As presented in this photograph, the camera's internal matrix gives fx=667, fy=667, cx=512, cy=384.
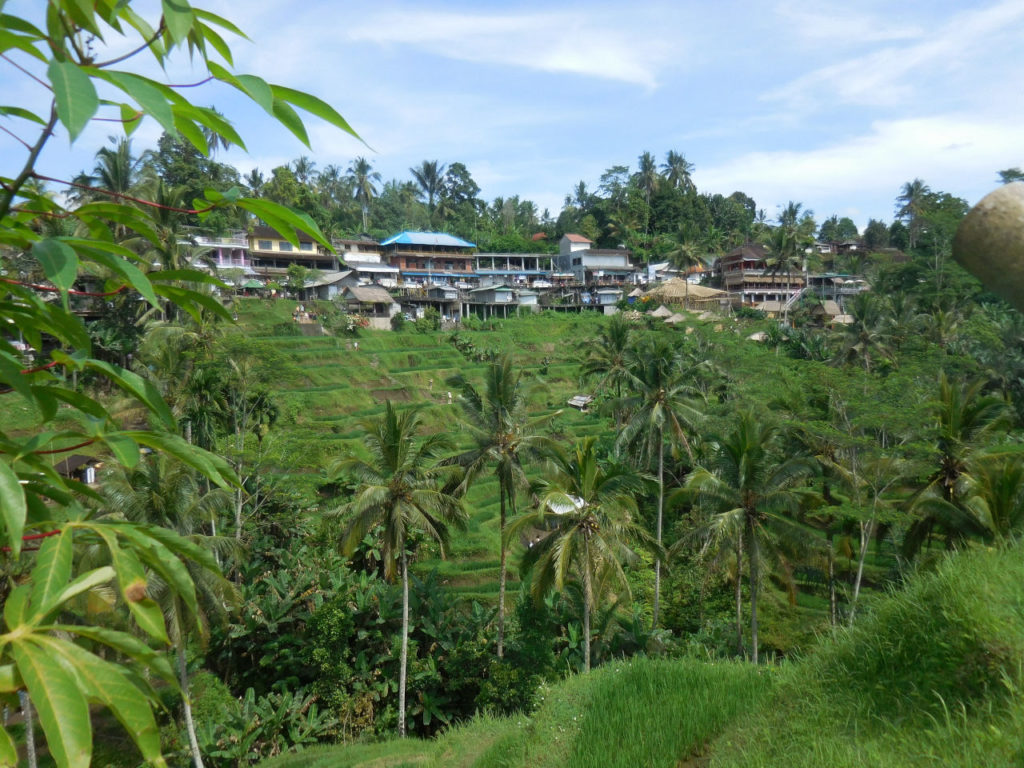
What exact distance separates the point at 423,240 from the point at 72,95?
56133 mm

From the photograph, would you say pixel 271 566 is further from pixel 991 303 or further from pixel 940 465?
pixel 991 303

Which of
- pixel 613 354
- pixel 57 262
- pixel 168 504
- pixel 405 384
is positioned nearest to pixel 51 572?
pixel 57 262

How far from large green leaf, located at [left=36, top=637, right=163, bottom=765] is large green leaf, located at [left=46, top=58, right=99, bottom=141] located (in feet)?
2.54

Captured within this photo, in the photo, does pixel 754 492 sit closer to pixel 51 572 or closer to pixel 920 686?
pixel 920 686

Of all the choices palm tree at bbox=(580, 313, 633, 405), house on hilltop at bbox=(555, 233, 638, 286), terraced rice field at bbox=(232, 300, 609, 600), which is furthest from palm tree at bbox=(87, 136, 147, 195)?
house on hilltop at bbox=(555, 233, 638, 286)

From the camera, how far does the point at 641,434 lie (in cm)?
2553

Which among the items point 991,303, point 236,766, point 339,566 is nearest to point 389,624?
point 339,566

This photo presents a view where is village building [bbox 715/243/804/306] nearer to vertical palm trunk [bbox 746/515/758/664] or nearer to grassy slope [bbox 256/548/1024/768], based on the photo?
vertical palm trunk [bbox 746/515/758/664]

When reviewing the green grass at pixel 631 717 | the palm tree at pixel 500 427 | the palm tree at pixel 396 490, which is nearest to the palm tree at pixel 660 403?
the palm tree at pixel 500 427

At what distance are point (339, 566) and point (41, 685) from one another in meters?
19.6

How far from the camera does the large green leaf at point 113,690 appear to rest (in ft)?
3.39

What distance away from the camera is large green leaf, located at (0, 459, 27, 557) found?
1.02 m

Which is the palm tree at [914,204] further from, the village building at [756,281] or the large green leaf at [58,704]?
the large green leaf at [58,704]

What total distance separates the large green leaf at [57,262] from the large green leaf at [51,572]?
1.44ft
